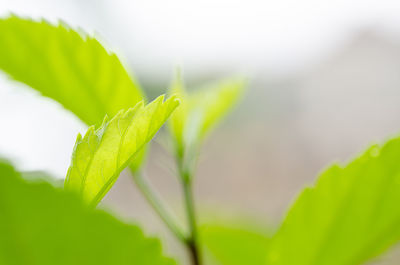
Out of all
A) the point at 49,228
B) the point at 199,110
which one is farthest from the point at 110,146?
the point at 199,110

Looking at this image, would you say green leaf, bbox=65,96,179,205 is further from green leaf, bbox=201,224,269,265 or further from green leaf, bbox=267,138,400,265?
green leaf, bbox=201,224,269,265

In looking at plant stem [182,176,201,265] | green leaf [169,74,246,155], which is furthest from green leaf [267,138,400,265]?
green leaf [169,74,246,155]

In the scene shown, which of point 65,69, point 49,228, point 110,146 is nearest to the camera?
point 49,228

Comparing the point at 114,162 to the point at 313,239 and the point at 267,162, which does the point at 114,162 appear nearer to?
the point at 313,239

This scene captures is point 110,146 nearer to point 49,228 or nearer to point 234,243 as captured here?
point 49,228

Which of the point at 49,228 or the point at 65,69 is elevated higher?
the point at 65,69

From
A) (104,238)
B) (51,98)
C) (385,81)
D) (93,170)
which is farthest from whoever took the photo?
(385,81)

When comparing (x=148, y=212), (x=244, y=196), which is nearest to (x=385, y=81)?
(x=244, y=196)
